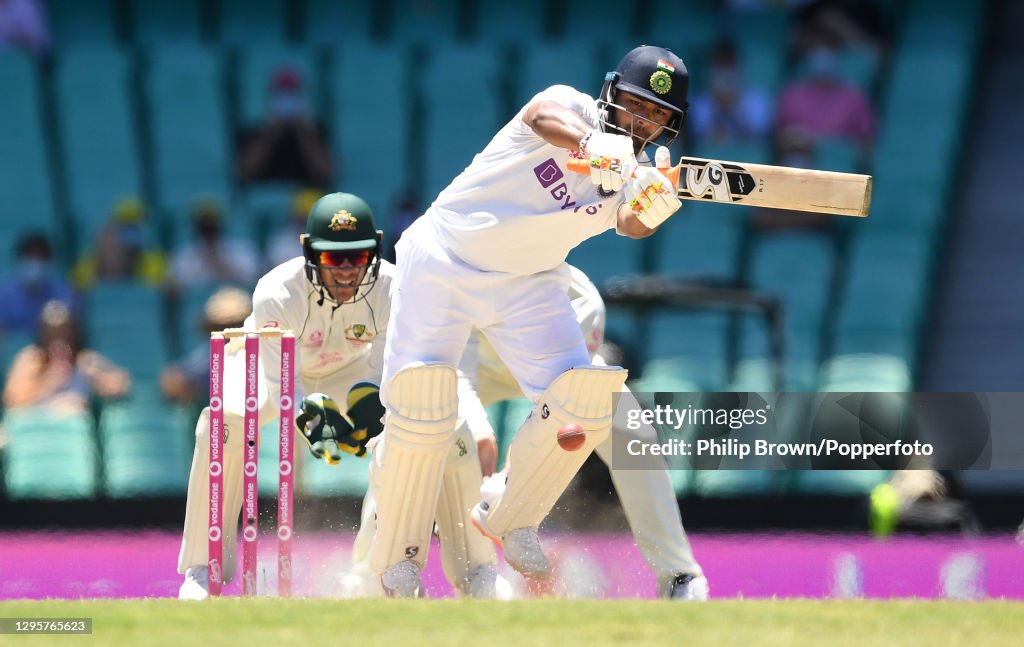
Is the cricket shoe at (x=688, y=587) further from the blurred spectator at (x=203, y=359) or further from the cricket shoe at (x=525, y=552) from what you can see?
the blurred spectator at (x=203, y=359)

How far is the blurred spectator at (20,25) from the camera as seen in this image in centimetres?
1073

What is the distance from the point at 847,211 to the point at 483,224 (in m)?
1.11

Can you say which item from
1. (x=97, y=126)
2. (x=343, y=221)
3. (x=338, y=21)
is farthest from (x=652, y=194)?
(x=338, y=21)

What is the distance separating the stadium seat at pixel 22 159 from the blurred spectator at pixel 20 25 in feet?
0.21

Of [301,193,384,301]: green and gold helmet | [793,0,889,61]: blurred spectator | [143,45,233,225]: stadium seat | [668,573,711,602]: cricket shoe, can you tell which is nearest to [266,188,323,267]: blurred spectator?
[143,45,233,225]: stadium seat

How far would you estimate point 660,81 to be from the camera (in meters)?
5.32

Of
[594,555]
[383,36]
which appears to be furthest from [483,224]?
[383,36]

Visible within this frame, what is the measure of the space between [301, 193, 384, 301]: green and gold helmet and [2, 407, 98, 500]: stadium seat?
2.97 m

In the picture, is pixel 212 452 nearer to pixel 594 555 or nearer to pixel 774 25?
pixel 594 555

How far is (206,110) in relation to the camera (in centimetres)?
1077

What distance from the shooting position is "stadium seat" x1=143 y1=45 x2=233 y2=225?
10469 mm

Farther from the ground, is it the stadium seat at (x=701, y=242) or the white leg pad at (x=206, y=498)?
the stadium seat at (x=701, y=242)

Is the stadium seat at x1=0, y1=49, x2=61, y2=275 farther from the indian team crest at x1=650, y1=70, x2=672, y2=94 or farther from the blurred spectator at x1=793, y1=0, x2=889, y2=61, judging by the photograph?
the indian team crest at x1=650, y1=70, x2=672, y2=94

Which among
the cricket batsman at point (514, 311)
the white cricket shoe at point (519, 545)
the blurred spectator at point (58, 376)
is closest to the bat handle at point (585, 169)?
the cricket batsman at point (514, 311)
